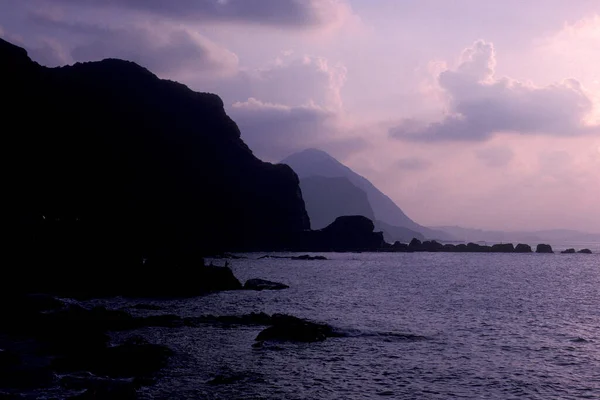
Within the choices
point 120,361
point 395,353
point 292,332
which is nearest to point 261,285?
point 292,332

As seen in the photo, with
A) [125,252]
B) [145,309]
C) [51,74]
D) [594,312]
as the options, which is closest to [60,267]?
[125,252]

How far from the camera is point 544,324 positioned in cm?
4688

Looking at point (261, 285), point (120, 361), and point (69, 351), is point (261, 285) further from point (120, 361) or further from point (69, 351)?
point (120, 361)

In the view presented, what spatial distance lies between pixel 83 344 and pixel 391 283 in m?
64.1

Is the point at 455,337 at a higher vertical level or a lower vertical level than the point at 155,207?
lower

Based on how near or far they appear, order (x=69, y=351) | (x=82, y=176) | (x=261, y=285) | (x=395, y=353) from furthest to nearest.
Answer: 1. (x=82, y=176)
2. (x=261, y=285)
3. (x=395, y=353)
4. (x=69, y=351)

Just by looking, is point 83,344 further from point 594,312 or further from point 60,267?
point 594,312

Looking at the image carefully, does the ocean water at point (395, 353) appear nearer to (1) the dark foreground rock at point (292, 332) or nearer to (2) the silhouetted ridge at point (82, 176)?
(1) the dark foreground rock at point (292, 332)

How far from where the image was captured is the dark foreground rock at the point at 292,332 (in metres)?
36.2

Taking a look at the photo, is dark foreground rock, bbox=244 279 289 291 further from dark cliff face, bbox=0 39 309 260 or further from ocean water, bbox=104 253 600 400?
dark cliff face, bbox=0 39 309 260

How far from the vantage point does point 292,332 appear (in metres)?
36.8

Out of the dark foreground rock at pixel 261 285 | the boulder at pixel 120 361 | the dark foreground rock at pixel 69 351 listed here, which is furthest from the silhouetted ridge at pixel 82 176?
the boulder at pixel 120 361

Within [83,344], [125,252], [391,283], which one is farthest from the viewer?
[391,283]

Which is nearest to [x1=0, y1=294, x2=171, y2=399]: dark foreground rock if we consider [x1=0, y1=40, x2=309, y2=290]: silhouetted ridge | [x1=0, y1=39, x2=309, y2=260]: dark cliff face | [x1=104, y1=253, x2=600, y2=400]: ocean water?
[x1=104, y1=253, x2=600, y2=400]: ocean water
